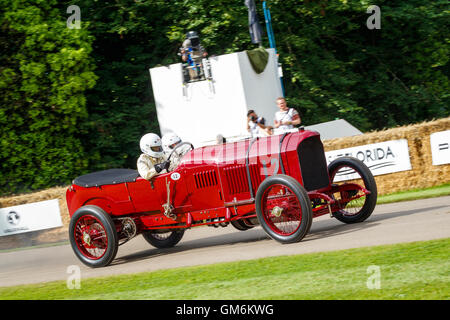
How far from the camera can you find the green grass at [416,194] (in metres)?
10.8

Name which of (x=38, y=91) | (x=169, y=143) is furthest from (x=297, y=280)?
(x=38, y=91)

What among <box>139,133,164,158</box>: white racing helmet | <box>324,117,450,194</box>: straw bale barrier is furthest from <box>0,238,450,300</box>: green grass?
<box>324,117,450,194</box>: straw bale barrier

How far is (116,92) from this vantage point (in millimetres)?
20031

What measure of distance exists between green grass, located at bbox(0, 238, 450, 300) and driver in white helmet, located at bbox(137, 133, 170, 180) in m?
1.64

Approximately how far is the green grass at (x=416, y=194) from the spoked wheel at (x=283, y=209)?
3.67m

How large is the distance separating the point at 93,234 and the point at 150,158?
1.37 m

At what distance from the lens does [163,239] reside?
33.0ft

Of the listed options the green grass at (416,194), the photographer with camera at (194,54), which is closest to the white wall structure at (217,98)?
the photographer with camera at (194,54)

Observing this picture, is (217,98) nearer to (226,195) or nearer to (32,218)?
(32,218)

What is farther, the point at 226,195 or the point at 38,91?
the point at 38,91

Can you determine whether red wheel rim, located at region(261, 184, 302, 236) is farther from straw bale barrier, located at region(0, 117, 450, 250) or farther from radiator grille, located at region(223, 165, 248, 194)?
straw bale barrier, located at region(0, 117, 450, 250)

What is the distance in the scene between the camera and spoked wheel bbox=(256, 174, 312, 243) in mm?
7602

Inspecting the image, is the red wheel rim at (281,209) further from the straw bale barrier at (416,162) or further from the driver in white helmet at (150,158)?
the straw bale barrier at (416,162)
